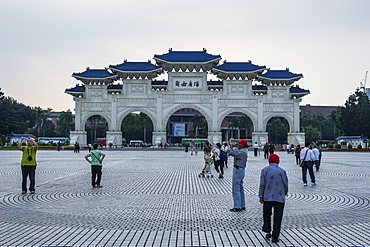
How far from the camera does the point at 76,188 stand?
40.4 ft

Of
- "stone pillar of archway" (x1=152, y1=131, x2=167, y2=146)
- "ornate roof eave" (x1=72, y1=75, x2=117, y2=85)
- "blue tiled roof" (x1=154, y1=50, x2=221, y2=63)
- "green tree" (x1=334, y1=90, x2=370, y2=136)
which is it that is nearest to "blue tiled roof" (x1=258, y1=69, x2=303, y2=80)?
"blue tiled roof" (x1=154, y1=50, x2=221, y2=63)

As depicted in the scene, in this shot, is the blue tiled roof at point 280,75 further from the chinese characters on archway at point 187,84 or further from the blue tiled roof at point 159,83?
the blue tiled roof at point 159,83

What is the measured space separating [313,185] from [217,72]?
153 feet

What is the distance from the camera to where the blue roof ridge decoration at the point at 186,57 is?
57.2 metres

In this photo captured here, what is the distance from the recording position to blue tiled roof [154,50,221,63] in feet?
189

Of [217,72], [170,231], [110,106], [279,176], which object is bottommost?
[170,231]

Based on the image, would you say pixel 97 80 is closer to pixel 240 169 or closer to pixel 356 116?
pixel 356 116

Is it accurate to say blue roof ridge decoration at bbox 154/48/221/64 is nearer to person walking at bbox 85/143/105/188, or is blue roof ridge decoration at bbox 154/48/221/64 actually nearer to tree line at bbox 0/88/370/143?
tree line at bbox 0/88/370/143

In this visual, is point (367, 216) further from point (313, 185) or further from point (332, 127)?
point (332, 127)

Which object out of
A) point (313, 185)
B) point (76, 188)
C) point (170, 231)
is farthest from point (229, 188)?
point (170, 231)

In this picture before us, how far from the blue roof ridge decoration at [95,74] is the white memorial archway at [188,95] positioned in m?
0.15

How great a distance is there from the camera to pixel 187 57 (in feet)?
193

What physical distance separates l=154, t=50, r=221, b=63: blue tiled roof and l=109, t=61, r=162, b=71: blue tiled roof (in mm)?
1960

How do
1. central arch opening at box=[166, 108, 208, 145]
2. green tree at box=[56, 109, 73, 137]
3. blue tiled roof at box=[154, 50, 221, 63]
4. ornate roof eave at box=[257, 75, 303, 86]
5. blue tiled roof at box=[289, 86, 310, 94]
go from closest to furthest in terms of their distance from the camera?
blue tiled roof at box=[154, 50, 221, 63] → ornate roof eave at box=[257, 75, 303, 86] → blue tiled roof at box=[289, 86, 310, 94] → central arch opening at box=[166, 108, 208, 145] → green tree at box=[56, 109, 73, 137]
